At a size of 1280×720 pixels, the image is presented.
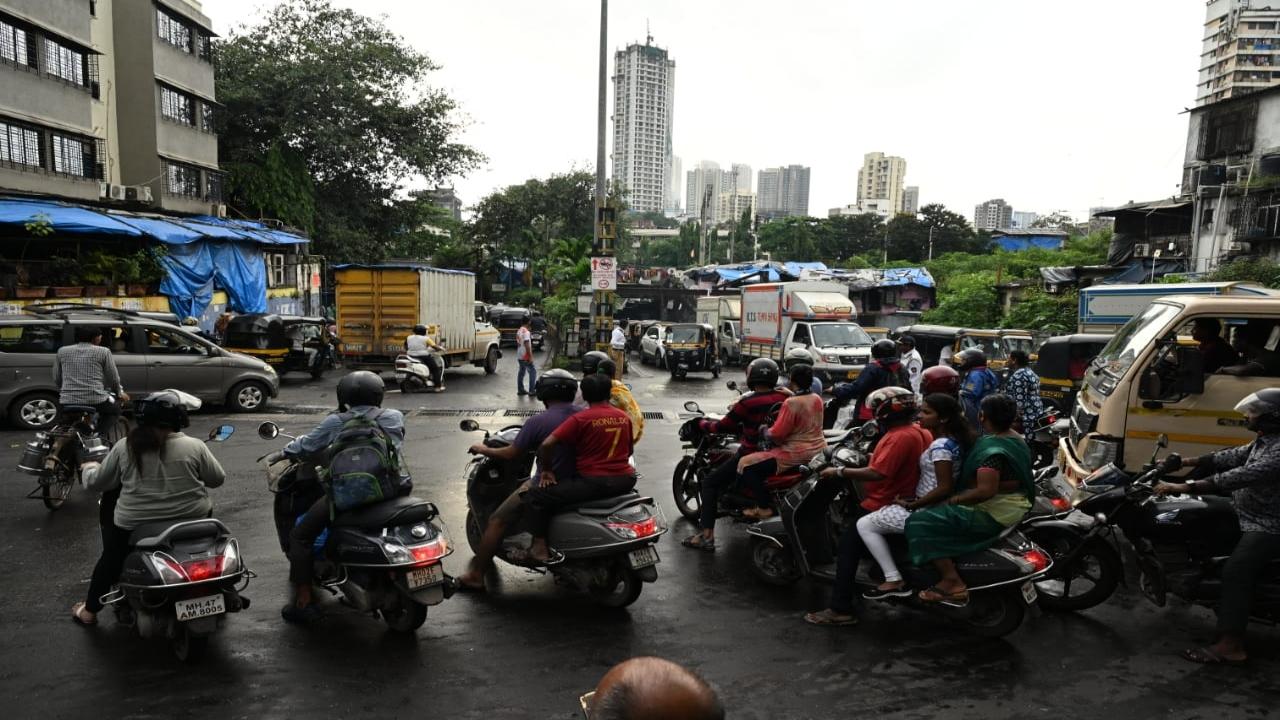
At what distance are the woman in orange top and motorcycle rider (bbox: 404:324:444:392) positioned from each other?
12925 millimetres

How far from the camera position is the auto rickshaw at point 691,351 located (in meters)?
23.5

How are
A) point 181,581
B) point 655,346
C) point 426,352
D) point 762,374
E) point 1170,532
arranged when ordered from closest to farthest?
point 181,581 < point 1170,532 < point 762,374 < point 426,352 < point 655,346

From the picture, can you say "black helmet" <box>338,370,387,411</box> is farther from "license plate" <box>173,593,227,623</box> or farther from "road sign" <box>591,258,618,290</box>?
"road sign" <box>591,258,618,290</box>

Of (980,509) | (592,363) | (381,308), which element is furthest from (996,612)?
(381,308)

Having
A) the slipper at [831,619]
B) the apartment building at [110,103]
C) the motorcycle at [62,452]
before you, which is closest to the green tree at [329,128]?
the apartment building at [110,103]

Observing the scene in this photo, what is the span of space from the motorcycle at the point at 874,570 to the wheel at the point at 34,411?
11.1 metres

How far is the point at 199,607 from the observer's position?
433cm

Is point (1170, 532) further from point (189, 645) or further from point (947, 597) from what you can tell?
point (189, 645)

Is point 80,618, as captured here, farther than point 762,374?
No

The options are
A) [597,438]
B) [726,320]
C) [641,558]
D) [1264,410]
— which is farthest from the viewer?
[726,320]

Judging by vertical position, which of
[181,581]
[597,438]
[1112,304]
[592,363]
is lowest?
[181,581]

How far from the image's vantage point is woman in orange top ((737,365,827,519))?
21.1 feet

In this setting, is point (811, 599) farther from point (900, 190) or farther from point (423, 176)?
point (900, 190)

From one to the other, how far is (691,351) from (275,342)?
10813 mm
